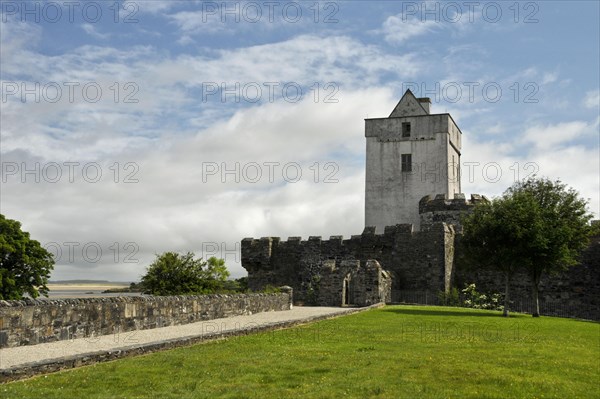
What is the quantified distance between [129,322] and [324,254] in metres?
24.2

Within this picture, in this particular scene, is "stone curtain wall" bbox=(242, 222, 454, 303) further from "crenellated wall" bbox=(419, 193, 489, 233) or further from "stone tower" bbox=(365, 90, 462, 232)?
"stone tower" bbox=(365, 90, 462, 232)

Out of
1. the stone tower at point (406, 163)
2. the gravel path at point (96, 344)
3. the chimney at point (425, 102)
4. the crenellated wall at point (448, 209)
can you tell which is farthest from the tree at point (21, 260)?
the chimney at point (425, 102)

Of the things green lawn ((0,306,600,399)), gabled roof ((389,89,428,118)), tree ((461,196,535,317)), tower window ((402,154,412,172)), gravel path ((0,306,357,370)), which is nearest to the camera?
green lawn ((0,306,600,399))

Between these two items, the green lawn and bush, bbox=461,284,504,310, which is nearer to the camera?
the green lawn

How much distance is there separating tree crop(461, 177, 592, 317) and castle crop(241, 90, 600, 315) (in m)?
6.24

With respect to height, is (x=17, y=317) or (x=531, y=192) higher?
(x=531, y=192)

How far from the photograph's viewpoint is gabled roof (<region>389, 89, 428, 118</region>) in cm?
5388

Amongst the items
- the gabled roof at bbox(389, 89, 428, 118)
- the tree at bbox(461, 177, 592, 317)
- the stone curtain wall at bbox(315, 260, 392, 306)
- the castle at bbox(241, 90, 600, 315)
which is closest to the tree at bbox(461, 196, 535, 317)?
the tree at bbox(461, 177, 592, 317)

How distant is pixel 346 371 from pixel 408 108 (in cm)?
4531

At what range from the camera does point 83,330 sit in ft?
52.5

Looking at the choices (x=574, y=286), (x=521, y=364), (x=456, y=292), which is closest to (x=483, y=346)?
(x=521, y=364)

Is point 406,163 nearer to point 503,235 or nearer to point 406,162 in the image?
point 406,162

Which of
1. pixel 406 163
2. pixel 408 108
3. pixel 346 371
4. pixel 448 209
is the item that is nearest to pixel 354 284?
pixel 448 209

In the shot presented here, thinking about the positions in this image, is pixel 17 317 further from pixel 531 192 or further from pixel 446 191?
pixel 446 191
